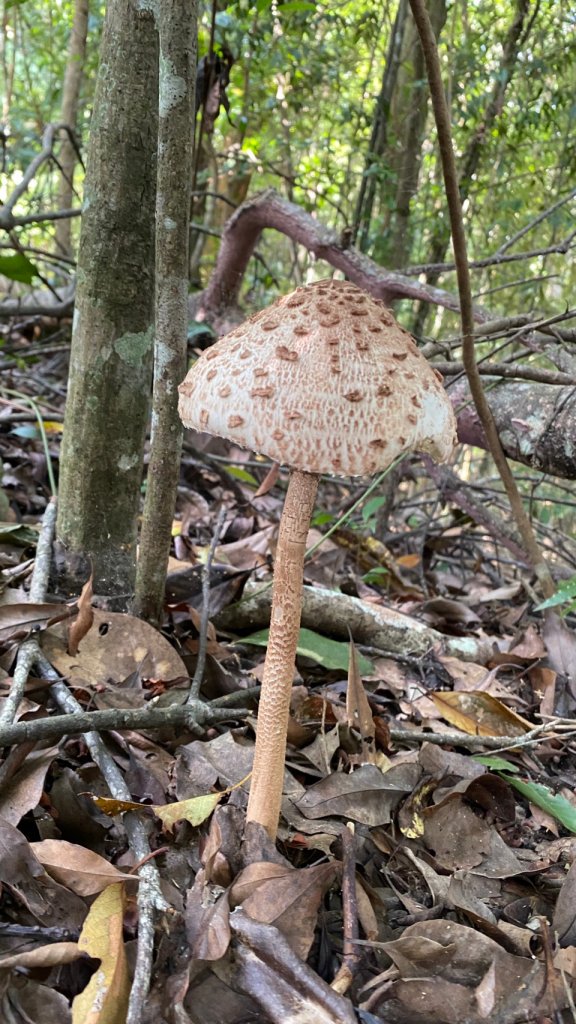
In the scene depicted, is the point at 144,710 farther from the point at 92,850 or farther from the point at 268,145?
the point at 268,145

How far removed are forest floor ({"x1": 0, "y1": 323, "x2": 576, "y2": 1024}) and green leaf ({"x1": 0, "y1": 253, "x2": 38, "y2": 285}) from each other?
1277 mm

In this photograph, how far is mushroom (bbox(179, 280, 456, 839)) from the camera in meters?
1.51

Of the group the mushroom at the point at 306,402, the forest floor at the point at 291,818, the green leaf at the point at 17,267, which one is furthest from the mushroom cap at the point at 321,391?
the green leaf at the point at 17,267

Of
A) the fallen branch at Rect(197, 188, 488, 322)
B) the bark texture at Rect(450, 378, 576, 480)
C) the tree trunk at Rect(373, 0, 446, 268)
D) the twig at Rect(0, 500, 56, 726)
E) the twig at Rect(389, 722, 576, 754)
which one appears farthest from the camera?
the tree trunk at Rect(373, 0, 446, 268)

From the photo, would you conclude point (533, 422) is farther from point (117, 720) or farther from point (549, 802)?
point (117, 720)

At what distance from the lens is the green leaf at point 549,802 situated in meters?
2.13

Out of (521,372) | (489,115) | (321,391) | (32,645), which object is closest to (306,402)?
(321,391)

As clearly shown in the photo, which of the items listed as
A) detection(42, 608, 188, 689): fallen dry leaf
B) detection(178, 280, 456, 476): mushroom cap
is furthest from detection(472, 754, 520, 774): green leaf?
detection(178, 280, 456, 476): mushroom cap

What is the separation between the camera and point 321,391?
1.52 meters

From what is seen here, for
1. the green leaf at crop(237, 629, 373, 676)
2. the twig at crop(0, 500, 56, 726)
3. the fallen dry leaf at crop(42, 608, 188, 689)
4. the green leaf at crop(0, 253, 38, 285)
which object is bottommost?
the green leaf at crop(237, 629, 373, 676)

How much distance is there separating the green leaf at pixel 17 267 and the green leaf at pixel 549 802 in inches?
128

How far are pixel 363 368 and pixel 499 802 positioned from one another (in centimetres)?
149

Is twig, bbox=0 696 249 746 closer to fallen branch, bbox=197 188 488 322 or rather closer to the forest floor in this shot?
the forest floor

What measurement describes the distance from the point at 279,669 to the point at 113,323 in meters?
1.32
